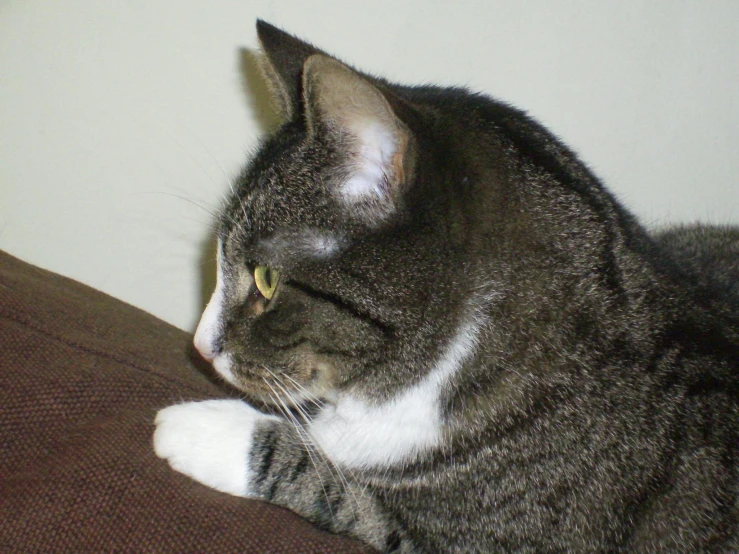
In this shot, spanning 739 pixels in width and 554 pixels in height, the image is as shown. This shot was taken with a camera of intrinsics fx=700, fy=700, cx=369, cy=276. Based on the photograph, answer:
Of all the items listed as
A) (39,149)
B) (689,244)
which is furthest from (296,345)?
(689,244)

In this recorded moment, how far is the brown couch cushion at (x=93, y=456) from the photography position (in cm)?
91

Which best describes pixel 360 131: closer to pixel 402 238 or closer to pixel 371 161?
pixel 371 161

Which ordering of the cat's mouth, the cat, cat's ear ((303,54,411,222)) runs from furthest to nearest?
1. the cat's mouth
2. the cat
3. cat's ear ((303,54,411,222))

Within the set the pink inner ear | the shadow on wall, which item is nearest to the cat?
the pink inner ear

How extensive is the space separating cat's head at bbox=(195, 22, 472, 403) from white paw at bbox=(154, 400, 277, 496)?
0.31 feet

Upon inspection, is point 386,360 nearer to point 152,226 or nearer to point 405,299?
point 405,299

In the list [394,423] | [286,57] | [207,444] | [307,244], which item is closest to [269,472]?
[207,444]

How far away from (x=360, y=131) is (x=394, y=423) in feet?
1.49

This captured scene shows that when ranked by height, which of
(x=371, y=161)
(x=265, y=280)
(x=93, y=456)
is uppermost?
(x=371, y=161)

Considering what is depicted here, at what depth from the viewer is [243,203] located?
42.7 inches

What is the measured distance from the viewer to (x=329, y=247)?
98 cm

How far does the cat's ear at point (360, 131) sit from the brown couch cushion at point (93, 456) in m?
0.48

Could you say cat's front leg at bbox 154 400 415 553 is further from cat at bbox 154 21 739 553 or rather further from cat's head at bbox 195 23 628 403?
cat's head at bbox 195 23 628 403

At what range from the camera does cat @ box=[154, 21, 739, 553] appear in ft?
3.14
